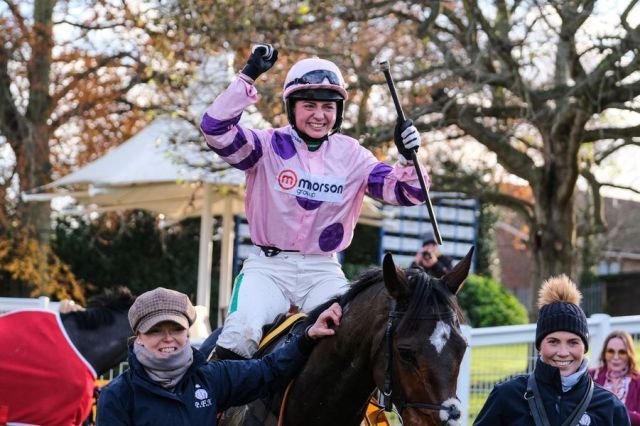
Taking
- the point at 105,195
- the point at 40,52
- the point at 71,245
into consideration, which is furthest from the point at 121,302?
the point at 71,245

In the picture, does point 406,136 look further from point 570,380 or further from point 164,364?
point 164,364

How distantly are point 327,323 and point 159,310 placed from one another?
30.7 inches

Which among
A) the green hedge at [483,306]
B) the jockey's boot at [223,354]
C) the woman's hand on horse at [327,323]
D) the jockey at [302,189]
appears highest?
the jockey at [302,189]

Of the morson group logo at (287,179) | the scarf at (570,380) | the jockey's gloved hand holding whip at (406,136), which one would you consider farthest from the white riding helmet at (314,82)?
the scarf at (570,380)

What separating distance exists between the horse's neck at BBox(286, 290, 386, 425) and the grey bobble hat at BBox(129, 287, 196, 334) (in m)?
0.65

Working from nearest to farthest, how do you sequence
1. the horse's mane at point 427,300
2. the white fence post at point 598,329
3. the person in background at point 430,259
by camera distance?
the horse's mane at point 427,300, the white fence post at point 598,329, the person in background at point 430,259

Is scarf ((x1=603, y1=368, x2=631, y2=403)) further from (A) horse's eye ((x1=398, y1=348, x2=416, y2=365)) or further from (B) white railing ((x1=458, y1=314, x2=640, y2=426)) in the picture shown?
(A) horse's eye ((x1=398, y1=348, x2=416, y2=365))

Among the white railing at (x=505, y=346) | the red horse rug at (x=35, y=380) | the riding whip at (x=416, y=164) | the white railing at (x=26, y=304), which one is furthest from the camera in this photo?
the white railing at (x=26, y=304)

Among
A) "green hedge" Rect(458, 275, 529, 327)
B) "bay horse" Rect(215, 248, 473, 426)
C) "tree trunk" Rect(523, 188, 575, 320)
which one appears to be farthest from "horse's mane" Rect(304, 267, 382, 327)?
"green hedge" Rect(458, 275, 529, 327)

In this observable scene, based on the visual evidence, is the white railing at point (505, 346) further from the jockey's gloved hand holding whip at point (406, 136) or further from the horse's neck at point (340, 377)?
the horse's neck at point (340, 377)

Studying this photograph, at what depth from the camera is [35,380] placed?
7496mm

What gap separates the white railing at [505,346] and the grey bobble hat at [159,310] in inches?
186

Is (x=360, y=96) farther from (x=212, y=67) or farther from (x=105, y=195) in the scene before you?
(x=105, y=195)

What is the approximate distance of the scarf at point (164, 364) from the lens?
3.77m
